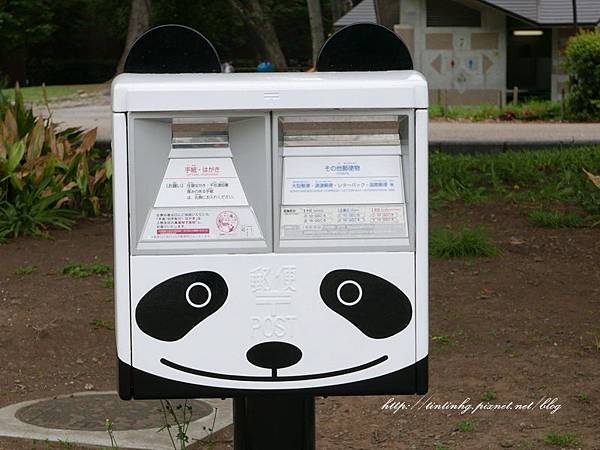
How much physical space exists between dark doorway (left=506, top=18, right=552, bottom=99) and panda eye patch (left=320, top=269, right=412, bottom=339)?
2891 centimetres

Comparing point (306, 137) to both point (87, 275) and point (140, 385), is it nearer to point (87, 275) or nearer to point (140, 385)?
point (140, 385)

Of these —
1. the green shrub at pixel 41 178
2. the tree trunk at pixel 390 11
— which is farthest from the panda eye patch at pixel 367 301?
the tree trunk at pixel 390 11

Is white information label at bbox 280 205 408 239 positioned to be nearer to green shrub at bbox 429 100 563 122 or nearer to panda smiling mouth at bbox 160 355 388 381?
panda smiling mouth at bbox 160 355 388 381

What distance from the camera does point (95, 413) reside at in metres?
4.85

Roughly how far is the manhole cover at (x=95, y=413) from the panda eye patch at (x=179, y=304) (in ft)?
5.82

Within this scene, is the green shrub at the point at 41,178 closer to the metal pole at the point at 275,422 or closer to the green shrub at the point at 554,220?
the green shrub at the point at 554,220

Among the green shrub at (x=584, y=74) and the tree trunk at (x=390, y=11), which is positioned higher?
the tree trunk at (x=390, y=11)

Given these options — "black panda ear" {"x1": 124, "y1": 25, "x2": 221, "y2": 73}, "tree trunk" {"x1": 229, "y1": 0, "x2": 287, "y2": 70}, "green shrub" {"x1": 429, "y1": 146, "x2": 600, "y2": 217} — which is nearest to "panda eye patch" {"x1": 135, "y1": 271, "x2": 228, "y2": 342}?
"black panda ear" {"x1": 124, "y1": 25, "x2": 221, "y2": 73}

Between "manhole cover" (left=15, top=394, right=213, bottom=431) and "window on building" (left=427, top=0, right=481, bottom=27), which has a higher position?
"window on building" (left=427, top=0, right=481, bottom=27)

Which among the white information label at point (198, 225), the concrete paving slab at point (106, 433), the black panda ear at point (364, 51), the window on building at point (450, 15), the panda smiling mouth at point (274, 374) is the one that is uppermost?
the window on building at point (450, 15)

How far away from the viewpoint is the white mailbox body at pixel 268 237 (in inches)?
114

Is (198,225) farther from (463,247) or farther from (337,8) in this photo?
(337,8)

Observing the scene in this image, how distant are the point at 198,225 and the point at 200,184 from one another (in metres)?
0.10

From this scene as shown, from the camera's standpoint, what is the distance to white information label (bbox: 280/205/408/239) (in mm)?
2938
